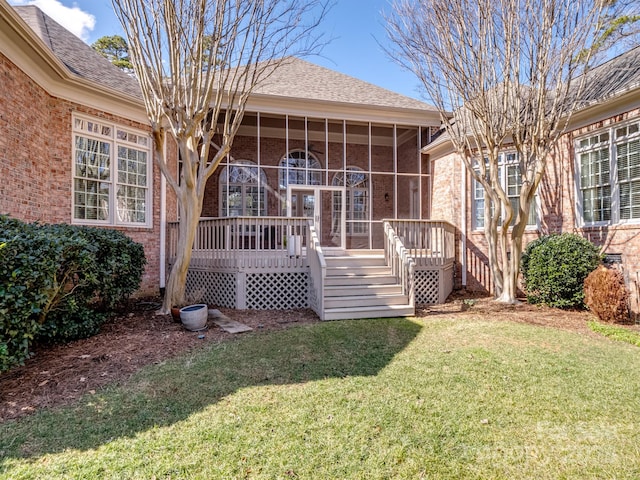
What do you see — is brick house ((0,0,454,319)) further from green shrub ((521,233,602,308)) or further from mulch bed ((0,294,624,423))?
green shrub ((521,233,602,308))

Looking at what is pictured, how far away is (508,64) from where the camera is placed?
710cm

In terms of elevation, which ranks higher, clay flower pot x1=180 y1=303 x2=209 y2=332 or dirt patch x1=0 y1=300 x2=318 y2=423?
clay flower pot x1=180 y1=303 x2=209 y2=332

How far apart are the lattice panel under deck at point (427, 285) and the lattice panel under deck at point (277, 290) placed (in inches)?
107

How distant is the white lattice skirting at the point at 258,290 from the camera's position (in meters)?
7.16

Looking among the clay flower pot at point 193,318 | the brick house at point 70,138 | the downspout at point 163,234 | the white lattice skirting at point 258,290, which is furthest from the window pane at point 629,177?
the brick house at point 70,138

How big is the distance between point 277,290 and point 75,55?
7113 mm

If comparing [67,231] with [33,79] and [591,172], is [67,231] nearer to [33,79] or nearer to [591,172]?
[33,79]

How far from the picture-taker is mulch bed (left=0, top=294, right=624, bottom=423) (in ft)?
11.3

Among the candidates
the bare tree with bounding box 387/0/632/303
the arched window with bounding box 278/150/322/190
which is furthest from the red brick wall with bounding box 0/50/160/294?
the bare tree with bounding box 387/0/632/303

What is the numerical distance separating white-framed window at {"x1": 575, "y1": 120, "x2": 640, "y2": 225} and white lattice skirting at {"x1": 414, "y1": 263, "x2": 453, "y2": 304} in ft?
11.4

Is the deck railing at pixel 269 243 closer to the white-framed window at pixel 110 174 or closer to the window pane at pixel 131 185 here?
the window pane at pixel 131 185

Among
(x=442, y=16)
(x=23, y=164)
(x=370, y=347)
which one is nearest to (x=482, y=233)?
(x=442, y=16)

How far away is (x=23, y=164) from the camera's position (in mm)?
6031

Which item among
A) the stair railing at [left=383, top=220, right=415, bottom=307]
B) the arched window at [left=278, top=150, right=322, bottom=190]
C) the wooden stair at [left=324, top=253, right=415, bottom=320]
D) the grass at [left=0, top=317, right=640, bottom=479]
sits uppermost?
the arched window at [left=278, top=150, right=322, bottom=190]
